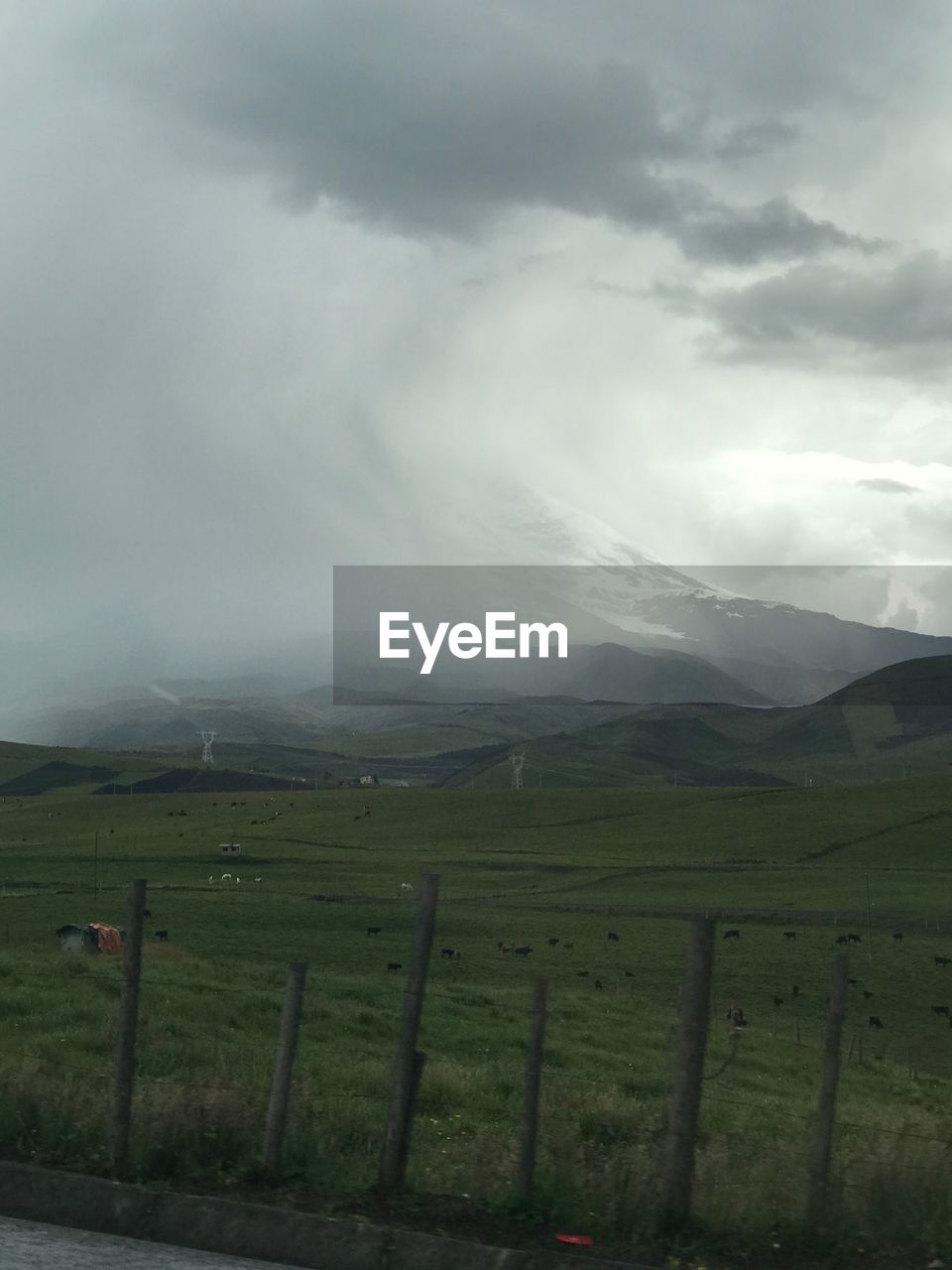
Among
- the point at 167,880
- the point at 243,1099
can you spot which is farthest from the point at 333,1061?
the point at 167,880

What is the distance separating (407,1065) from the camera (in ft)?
33.0

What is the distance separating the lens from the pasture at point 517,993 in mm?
10180

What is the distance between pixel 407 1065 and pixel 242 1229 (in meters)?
1.53

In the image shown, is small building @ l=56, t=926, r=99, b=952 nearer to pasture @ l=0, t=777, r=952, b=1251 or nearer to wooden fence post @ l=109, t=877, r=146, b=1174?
pasture @ l=0, t=777, r=952, b=1251

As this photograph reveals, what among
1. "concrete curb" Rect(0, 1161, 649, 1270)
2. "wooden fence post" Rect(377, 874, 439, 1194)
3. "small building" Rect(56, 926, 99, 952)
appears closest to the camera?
"concrete curb" Rect(0, 1161, 649, 1270)

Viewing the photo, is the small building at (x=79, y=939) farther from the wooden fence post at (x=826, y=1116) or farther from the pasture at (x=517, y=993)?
the wooden fence post at (x=826, y=1116)

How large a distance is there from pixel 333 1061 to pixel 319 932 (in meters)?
49.6

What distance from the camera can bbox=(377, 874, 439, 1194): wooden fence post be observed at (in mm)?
9852

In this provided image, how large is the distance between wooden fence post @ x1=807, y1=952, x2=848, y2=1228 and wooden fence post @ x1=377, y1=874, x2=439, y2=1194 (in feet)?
8.68

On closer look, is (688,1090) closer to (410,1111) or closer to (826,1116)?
(826,1116)

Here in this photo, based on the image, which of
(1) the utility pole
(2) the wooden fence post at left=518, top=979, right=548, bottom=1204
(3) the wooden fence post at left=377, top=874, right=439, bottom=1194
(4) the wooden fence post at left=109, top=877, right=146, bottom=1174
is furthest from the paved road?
(1) the utility pole

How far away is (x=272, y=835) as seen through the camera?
5694 inches

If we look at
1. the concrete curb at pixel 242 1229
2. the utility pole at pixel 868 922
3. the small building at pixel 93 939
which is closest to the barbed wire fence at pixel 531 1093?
the concrete curb at pixel 242 1229

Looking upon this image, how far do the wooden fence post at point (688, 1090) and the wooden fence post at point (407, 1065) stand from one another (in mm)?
1733
